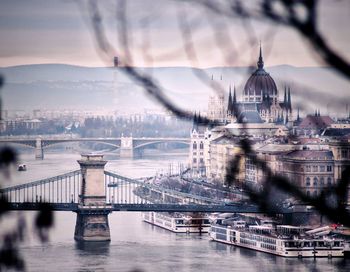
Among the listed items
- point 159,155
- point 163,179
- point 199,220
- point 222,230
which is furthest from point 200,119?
point 159,155

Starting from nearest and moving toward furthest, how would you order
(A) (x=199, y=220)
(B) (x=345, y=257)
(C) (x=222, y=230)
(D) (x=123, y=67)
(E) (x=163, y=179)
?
(D) (x=123, y=67), (B) (x=345, y=257), (C) (x=222, y=230), (A) (x=199, y=220), (E) (x=163, y=179)

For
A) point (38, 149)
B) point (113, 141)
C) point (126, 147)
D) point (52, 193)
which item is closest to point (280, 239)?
point (52, 193)

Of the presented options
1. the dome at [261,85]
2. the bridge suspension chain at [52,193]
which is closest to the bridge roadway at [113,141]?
the bridge suspension chain at [52,193]

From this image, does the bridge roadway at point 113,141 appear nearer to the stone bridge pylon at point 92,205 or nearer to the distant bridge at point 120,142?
the distant bridge at point 120,142

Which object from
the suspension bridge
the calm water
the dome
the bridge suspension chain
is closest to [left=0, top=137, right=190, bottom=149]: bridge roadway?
the bridge suspension chain

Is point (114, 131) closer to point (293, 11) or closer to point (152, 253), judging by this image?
point (152, 253)

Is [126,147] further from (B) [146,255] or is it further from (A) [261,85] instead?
(A) [261,85]
